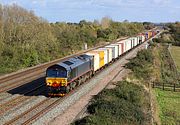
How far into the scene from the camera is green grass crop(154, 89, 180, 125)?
1083 inches

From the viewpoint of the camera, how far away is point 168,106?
3244cm

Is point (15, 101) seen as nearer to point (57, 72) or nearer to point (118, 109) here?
point (57, 72)

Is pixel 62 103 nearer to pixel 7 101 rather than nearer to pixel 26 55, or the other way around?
pixel 7 101

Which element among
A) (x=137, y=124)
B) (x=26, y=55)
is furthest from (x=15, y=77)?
(x=137, y=124)

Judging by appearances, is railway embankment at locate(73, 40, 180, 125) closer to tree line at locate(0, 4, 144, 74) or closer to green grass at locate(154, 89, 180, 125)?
green grass at locate(154, 89, 180, 125)

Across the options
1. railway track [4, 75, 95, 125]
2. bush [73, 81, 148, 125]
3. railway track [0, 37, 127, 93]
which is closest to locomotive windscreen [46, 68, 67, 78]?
railway track [4, 75, 95, 125]

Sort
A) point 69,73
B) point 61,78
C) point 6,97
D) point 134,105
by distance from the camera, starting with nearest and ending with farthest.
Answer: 1. point 134,105
2. point 61,78
3. point 6,97
4. point 69,73

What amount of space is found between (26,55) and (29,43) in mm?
3242

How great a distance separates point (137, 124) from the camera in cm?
2019

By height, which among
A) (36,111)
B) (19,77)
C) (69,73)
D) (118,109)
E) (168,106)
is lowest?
(168,106)

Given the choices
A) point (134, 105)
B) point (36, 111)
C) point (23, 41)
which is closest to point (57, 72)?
point (36, 111)

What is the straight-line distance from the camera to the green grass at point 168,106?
90.3 feet

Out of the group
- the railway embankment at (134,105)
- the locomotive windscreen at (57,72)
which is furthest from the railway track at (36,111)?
the railway embankment at (134,105)

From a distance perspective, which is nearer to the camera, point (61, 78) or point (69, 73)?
point (61, 78)
